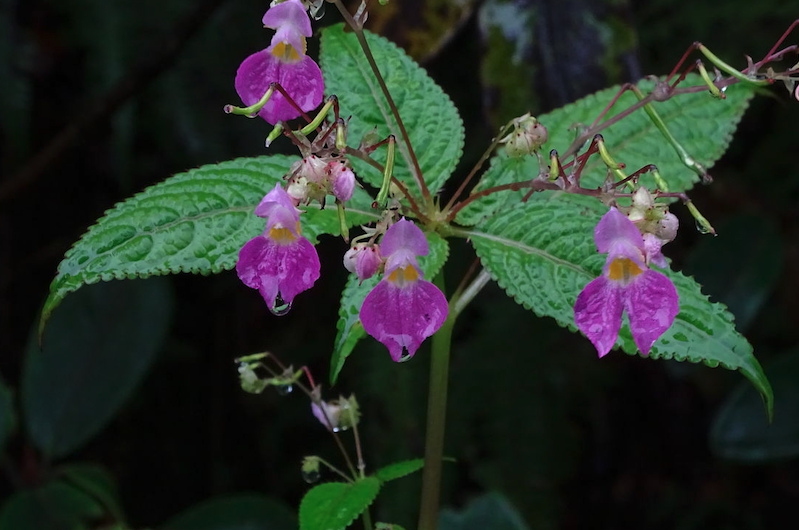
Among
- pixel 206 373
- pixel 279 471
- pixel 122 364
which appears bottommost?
pixel 279 471

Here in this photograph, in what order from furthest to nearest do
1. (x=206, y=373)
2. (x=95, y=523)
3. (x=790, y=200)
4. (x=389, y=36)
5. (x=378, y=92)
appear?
(x=206, y=373)
(x=790, y=200)
(x=95, y=523)
(x=389, y=36)
(x=378, y=92)

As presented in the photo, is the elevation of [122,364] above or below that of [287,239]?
below

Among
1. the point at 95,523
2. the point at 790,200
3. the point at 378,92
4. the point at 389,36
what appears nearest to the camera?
the point at 378,92

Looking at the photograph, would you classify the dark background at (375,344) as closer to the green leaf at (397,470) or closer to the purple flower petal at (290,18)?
the green leaf at (397,470)

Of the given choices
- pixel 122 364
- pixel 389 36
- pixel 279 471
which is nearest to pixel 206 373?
pixel 279 471

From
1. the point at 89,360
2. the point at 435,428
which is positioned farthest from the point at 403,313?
the point at 89,360

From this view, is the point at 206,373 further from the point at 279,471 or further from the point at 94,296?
the point at 94,296
